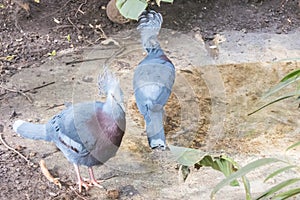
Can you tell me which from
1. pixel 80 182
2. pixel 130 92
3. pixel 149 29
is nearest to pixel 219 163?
pixel 80 182

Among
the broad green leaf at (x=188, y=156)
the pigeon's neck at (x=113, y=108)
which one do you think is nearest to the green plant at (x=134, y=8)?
the broad green leaf at (x=188, y=156)

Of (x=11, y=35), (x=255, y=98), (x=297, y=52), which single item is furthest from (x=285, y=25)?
(x=11, y=35)

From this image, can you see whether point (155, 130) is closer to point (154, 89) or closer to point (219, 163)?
point (154, 89)

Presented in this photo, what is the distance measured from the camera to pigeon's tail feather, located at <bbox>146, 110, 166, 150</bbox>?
2.27 m

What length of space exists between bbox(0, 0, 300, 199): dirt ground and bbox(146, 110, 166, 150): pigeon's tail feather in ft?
0.70

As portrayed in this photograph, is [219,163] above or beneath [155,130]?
above

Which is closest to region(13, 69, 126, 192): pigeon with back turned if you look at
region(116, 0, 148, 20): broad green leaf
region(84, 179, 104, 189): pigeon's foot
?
region(84, 179, 104, 189): pigeon's foot

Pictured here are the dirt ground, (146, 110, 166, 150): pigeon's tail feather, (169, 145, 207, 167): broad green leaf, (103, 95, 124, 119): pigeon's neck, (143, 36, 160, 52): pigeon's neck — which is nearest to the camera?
(169, 145, 207, 167): broad green leaf

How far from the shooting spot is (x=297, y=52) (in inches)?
138

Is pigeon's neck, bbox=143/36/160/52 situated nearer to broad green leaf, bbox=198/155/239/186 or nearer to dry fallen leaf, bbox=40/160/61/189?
dry fallen leaf, bbox=40/160/61/189

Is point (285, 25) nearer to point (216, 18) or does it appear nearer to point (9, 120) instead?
point (216, 18)

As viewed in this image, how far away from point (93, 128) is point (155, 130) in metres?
0.28

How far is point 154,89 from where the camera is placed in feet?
7.70

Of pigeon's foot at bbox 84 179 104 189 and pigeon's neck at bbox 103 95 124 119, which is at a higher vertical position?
pigeon's neck at bbox 103 95 124 119
